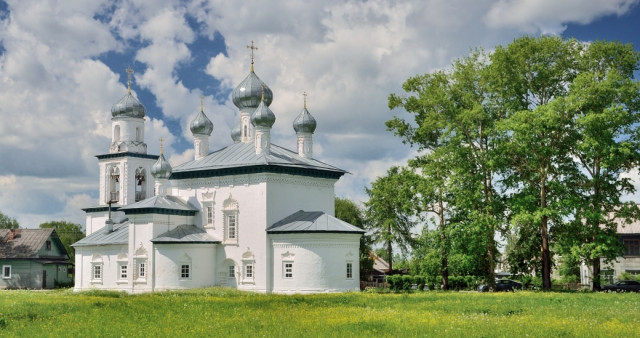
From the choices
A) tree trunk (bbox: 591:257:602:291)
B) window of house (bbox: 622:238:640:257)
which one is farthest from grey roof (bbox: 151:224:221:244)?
window of house (bbox: 622:238:640:257)

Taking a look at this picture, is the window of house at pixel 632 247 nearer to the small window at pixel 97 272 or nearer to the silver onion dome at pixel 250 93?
the silver onion dome at pixel 250 93

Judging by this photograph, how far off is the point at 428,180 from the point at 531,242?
262 inches

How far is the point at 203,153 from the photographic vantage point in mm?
47344

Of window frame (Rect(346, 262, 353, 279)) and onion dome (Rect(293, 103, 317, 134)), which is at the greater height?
onion dome (Rect(293, 103, 317, 134))

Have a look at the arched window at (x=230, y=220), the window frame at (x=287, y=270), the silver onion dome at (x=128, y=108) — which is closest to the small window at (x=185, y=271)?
the arched window at (x=230, y=220)

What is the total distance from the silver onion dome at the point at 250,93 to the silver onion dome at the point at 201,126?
7.13 feet

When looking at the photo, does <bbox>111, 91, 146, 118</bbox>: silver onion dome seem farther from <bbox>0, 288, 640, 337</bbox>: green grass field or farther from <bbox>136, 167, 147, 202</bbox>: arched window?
<bbox>0, 288, 640, 337</bbox>: green grass field

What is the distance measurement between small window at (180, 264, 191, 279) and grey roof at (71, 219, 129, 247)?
491 cm

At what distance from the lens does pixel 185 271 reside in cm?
4159

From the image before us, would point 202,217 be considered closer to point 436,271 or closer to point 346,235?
point 346,235

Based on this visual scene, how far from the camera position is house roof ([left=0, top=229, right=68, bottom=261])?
57.9 metres

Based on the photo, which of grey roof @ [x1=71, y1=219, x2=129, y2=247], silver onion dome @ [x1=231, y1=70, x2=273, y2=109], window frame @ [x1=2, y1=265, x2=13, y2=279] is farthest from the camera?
window frame @ [x1=2, y1=265, x2=13, y2=279]

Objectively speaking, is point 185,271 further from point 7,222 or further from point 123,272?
point 7,222

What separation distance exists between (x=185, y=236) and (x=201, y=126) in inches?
333
